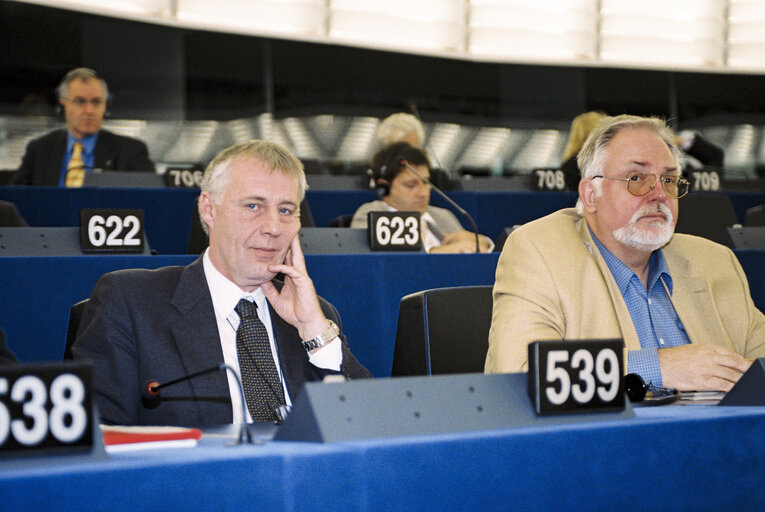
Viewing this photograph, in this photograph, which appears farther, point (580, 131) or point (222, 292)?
point (580, 131)

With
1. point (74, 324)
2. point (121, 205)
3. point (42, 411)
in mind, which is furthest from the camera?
point (121, 205)

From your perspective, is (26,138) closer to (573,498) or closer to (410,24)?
(410,24)

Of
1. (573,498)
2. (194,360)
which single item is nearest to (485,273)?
(194,360)

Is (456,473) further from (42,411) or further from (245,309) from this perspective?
(245,309)

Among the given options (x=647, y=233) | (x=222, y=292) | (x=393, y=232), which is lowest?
(x=222, y=292)

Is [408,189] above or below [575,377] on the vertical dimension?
above

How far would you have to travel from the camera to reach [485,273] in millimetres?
3119

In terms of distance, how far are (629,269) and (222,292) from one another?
3.00 feet

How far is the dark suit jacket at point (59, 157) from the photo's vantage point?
507cm

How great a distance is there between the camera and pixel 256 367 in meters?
1.92

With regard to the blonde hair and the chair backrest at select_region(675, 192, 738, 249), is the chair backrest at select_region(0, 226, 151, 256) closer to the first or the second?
the chair backrest at select_region(675, 192, 738, 249)

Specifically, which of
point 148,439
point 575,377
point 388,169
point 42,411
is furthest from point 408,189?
point 42,411

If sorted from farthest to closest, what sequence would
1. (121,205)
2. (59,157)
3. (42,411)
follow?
(59,157) < (121,205) < (42,411)

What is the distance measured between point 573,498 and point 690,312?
1256mm
